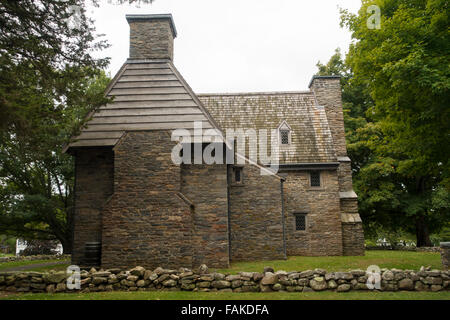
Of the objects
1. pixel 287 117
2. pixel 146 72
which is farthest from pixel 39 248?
pixel 287 117

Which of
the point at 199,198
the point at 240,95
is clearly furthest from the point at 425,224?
the point at 199,198

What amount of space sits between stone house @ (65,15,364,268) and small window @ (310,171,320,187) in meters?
0.06

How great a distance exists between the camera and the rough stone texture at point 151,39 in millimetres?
17922

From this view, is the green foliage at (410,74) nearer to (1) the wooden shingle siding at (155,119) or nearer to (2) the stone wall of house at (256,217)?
(2) the stone wall of house at (256,217)

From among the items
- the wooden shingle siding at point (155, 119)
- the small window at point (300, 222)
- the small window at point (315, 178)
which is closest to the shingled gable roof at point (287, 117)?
the small window at point (315, 178)

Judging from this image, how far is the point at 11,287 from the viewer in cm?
1148

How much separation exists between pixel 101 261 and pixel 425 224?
25.6m

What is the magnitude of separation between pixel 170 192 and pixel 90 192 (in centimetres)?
395

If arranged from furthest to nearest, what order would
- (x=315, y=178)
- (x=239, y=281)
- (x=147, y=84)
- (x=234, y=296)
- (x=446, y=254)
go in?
1. (x=315, y=178)
2. (x=147, y=84)
3. (x=446, y=254)
4. (x=239, y=281)
5. (x=234, y=296)

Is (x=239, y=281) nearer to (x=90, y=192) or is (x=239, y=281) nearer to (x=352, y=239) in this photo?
(x=90, y=192)

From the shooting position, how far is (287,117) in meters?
24.4

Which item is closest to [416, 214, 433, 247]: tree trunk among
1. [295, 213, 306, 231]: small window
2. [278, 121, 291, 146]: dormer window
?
[295, 213, 306, 231]: small window

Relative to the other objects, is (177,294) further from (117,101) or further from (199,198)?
(117,101)

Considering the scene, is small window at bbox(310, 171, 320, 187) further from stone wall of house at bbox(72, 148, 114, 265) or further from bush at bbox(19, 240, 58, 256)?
bush at bbox(19, 240, 58, 256)
